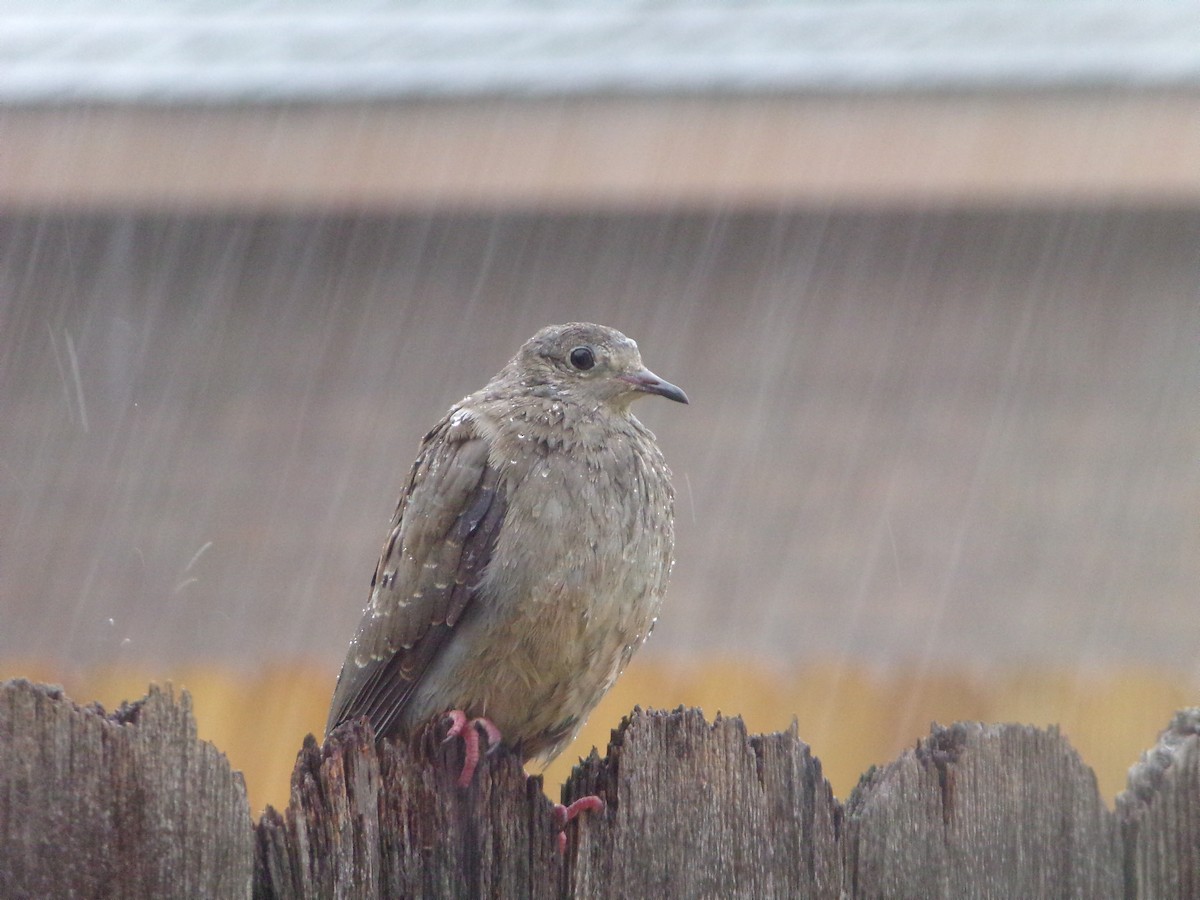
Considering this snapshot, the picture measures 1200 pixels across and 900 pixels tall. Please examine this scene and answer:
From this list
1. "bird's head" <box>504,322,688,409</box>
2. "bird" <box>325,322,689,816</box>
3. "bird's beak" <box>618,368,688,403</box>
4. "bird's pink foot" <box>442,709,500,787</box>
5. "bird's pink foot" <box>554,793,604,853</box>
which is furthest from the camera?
"bird's head" <box>504,322,688,409</box>

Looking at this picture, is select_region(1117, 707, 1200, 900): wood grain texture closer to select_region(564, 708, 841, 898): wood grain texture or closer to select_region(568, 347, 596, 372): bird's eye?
select_region(564, 708, 841, 898): wood grain texture

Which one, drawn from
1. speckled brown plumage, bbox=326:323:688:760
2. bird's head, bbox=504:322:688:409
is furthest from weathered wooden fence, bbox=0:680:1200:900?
bird's head, bbox=504:322:688:409

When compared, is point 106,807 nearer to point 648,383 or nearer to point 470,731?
point 470,731

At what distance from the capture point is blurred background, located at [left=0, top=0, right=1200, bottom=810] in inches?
198

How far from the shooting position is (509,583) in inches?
119

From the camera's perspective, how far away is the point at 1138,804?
1981mm

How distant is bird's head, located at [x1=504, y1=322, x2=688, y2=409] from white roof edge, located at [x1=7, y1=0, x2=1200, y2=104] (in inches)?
58.5

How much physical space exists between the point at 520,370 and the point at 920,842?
2000mm

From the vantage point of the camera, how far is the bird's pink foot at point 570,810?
202cm

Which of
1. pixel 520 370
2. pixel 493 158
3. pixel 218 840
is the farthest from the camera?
pixel 493 158

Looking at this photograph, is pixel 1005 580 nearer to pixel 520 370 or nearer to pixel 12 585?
pixel 520 370

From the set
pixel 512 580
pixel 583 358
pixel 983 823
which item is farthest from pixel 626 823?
pixel 583 358

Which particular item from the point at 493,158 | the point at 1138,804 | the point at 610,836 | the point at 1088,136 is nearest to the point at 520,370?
the point at 493,158

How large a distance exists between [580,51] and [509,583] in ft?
8.31
